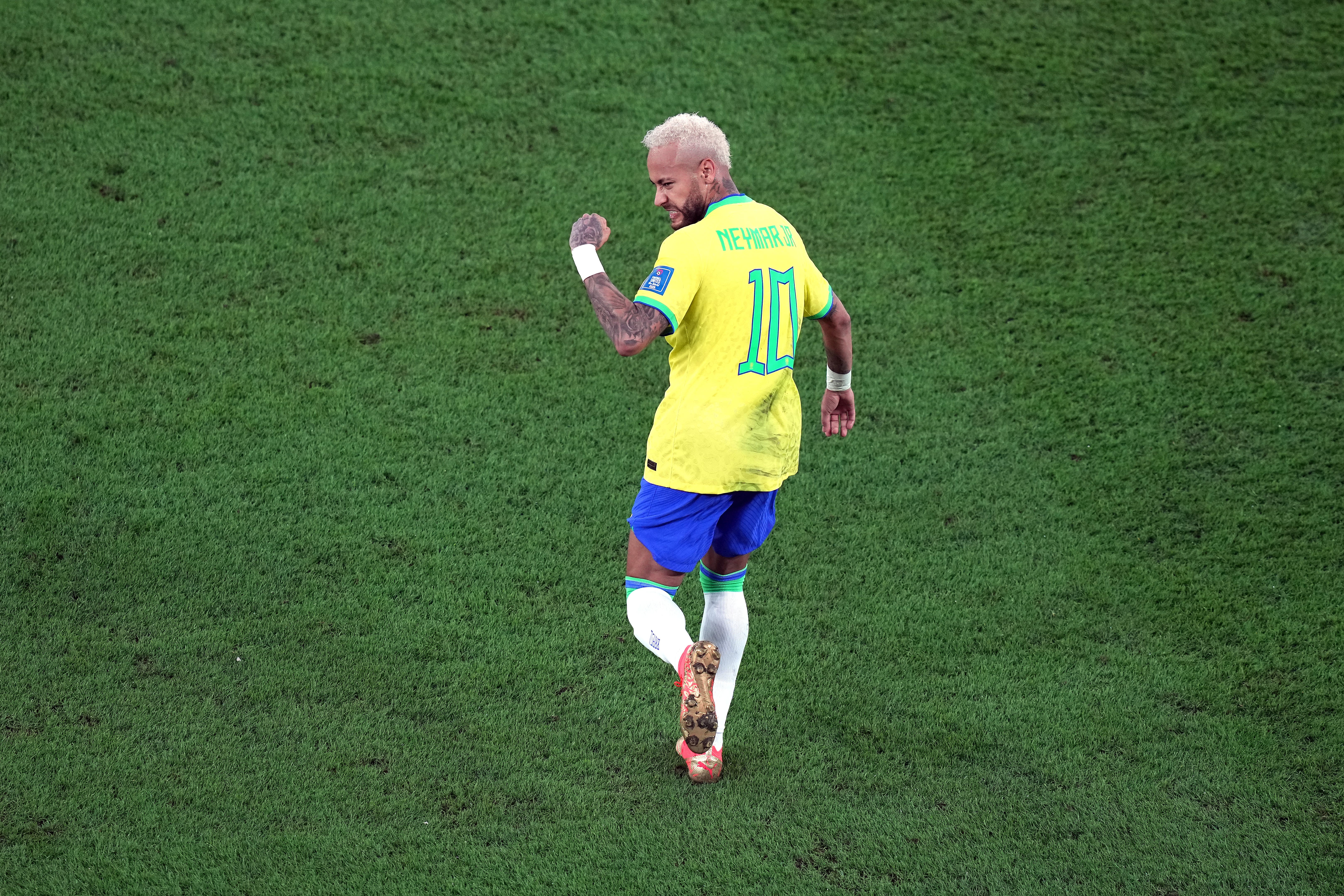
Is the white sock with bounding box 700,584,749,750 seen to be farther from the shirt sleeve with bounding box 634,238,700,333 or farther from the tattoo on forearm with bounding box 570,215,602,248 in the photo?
the tattoo on forearm with bounding box 570,215,602,248

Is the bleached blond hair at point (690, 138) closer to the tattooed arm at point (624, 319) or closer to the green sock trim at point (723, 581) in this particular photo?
the tattooed arm at point (624, 319)

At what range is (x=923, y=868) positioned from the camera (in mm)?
3256

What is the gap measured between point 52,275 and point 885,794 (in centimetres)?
419

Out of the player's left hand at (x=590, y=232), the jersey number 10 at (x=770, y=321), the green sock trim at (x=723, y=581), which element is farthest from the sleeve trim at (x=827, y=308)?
the green sock trim at (x=723, y=581)

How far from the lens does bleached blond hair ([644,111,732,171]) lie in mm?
3180

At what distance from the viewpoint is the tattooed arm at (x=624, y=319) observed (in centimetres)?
300

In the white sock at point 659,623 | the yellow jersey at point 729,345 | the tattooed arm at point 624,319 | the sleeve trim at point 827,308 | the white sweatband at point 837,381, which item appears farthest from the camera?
the white sweatband at point 837,381

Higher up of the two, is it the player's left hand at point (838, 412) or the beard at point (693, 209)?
the beard at point (693, 209)

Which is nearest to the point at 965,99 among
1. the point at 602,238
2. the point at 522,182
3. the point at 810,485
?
the point at 522,182

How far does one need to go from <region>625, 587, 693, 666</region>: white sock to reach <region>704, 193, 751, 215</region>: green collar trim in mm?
1008

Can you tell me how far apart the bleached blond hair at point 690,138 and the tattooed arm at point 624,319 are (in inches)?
11.8

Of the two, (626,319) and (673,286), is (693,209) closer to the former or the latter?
(673,286)

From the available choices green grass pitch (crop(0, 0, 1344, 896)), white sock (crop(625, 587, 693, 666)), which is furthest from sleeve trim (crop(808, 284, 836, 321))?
green grass pitch (crop(0, 0, 1344, 896))

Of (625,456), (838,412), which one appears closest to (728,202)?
(838,412)
